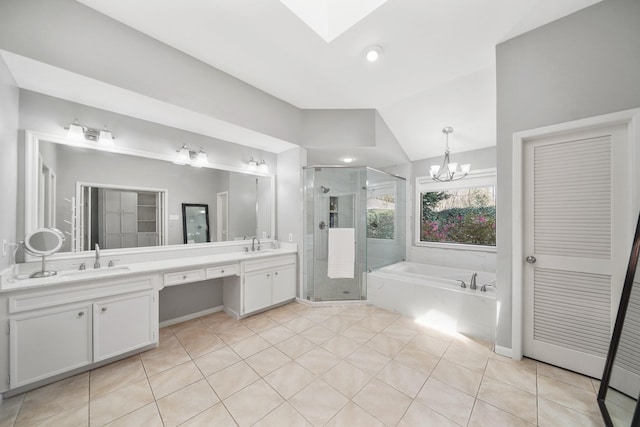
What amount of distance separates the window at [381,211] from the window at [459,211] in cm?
55

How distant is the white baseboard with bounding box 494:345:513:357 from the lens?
208 cm

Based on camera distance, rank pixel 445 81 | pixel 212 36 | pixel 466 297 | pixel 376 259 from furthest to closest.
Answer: pixel 376 259 < pixel 445 81 < pixel 466 297 < pixel 212 36

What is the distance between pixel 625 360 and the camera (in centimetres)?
145

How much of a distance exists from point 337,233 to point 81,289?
2.71 metres

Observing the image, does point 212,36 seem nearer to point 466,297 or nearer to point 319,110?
point 319,110

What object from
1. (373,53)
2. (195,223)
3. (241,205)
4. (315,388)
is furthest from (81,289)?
(373,53)

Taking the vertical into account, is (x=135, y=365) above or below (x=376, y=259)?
below

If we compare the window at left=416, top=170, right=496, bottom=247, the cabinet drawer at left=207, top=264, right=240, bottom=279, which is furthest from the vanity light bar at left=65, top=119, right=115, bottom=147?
the window at left=416, top=170, right=496, bottom=247

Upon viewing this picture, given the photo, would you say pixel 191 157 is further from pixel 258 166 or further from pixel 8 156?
pixel 8 156

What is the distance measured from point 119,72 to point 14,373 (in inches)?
91.4

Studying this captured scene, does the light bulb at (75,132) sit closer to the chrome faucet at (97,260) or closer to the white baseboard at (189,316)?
the chrome faucet at (97,260)

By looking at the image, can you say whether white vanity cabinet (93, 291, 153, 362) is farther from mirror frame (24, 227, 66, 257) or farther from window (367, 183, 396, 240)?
window (367, 183, 396, 240)

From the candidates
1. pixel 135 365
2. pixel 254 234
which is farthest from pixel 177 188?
pixel 135 365

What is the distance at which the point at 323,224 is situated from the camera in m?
3.50
